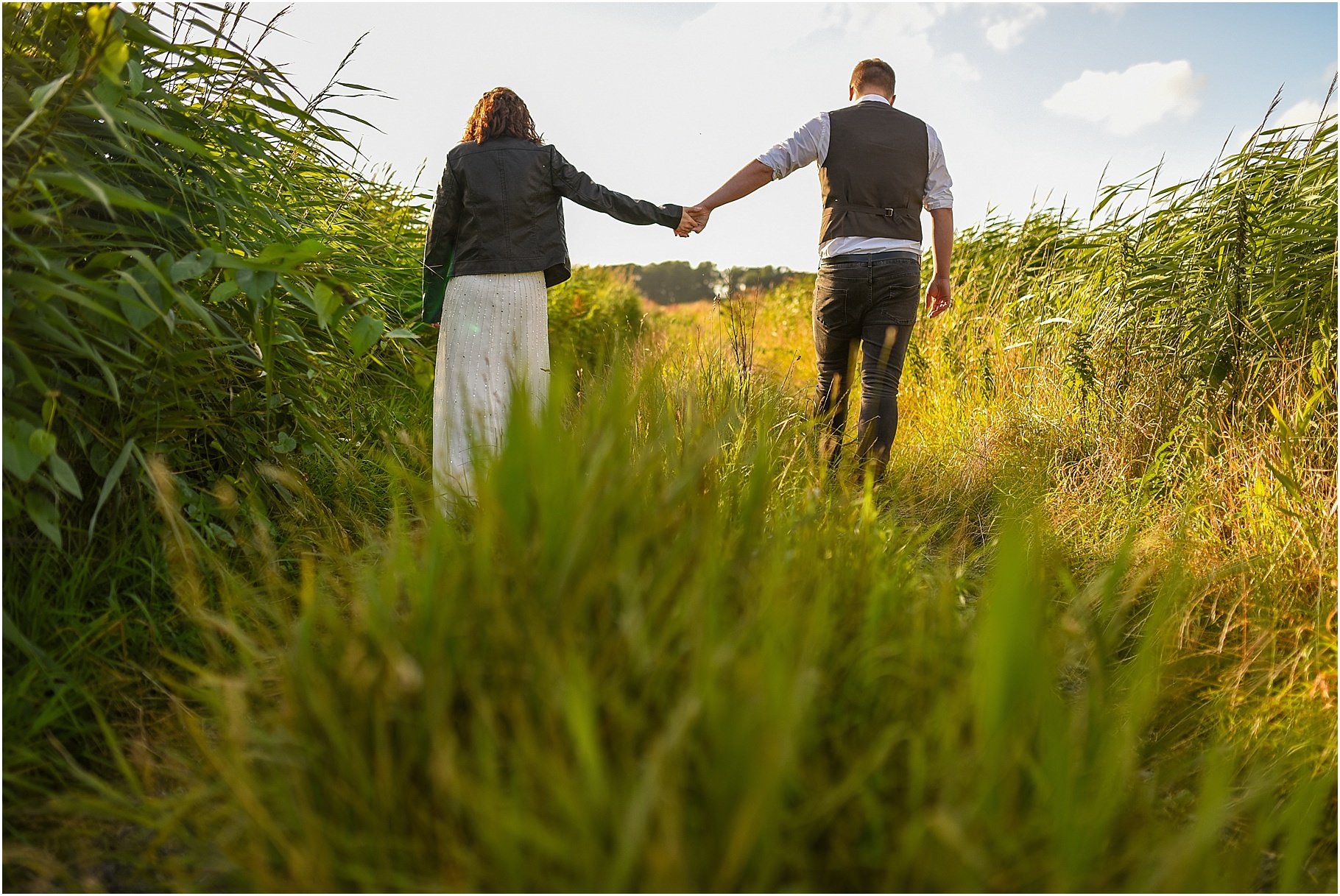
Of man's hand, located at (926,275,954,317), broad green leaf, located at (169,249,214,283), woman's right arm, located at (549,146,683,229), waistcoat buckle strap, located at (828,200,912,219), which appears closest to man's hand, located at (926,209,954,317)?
man's hand, located at (926,275,954,317)

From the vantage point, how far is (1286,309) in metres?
3.02

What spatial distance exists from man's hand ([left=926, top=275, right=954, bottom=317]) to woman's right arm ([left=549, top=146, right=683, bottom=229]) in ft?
5.04

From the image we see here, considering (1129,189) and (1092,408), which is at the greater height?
(1129,189)

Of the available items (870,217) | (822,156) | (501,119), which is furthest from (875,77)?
(501,119)

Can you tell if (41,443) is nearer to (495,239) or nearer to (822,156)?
(495,239)

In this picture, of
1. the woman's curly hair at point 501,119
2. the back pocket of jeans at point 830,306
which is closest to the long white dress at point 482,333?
the woman's curly hair at point 501,119

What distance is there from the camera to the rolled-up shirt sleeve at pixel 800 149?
3.89m

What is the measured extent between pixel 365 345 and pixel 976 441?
10.8 feet

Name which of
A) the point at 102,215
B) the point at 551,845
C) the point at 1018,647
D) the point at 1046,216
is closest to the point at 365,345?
the point at 102,215

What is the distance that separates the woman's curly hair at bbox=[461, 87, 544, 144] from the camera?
3.74m

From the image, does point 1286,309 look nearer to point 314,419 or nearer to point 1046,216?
point 314,419

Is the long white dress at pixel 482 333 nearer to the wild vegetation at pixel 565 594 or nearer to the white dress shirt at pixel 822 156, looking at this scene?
the wild vegetation at pixel 565 594

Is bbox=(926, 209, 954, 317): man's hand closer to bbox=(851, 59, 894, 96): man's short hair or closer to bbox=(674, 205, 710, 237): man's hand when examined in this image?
bbox=(851, 59, 894, 96): man's short hair

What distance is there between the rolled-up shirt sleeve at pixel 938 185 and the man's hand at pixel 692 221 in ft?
3.59
